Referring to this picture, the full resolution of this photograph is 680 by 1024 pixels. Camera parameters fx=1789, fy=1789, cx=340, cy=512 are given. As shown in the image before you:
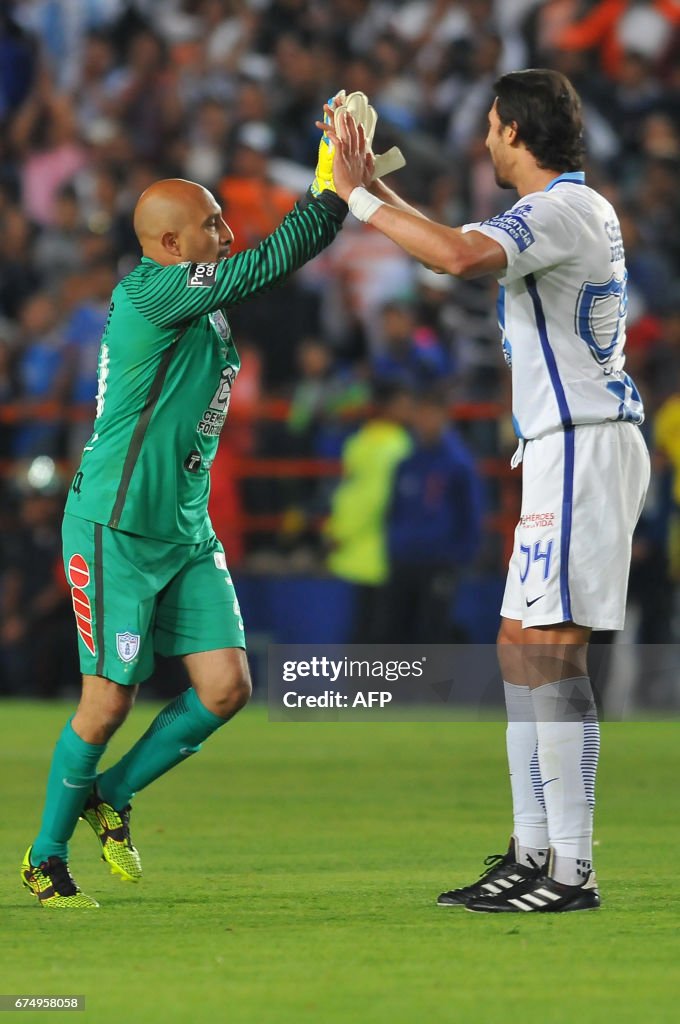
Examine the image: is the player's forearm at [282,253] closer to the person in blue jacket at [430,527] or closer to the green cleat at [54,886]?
the green cleat at [54,886]

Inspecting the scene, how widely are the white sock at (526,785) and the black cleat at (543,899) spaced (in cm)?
20

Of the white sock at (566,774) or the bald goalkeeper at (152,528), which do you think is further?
the bald goalkeeper at (152,528)

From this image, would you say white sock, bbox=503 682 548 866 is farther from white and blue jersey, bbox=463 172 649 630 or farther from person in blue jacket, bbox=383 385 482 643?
person in blue jacket, bbox=383 385 482 643

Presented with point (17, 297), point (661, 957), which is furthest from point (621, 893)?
point (17, 297)

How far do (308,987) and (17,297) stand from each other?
40.8ft

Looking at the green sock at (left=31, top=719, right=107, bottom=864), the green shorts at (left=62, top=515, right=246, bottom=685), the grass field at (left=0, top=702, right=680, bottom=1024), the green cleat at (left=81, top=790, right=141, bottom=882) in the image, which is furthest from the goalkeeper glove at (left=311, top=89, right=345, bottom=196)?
the grass field at (left=0, top=702, right=680, bottom=1024)

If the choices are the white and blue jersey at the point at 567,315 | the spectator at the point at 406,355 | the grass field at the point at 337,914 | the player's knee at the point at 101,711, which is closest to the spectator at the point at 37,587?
the spectator at the point at 406,355

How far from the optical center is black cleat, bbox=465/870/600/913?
5.52 metres

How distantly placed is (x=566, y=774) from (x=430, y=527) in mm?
8014

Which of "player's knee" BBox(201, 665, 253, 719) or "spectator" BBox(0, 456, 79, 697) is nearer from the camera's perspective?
"player's knee" BBox(201, 665, 253, 719)

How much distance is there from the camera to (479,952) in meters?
4.84

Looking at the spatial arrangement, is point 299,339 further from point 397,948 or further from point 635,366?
point 397,948

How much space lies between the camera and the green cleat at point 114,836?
19.3ft

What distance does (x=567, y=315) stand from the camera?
18.3 ft
